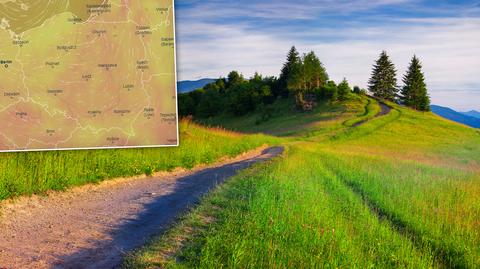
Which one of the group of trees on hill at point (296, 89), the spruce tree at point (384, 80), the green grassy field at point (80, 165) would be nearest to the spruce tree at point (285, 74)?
the group of trees on hill at point (296, 89)

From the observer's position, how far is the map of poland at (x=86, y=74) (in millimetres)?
12555

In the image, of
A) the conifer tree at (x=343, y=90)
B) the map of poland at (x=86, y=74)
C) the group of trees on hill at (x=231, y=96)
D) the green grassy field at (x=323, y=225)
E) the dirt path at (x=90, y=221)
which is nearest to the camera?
the green grassy field at (x=323, y=225)

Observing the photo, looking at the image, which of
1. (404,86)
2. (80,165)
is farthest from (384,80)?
(80,165)

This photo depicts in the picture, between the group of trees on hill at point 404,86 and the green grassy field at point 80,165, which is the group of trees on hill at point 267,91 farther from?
the green grassy field at point 80,165

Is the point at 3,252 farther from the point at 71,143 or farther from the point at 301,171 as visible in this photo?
the point at 301,171

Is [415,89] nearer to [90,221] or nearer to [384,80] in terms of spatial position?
[384,80]

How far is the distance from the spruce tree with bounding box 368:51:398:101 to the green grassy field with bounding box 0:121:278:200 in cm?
7939

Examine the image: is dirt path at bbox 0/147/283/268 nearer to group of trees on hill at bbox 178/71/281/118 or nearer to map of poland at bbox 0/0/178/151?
map of poland at bbox 0/0/178/151

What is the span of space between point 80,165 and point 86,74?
293 centimetres

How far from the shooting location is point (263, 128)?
77.2 m

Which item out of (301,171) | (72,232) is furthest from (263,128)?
(72,232)

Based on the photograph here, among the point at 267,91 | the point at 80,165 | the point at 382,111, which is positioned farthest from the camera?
the point at 267,91

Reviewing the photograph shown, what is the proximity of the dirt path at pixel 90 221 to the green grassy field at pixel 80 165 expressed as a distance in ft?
1.04

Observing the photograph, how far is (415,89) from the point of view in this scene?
8744 cm
